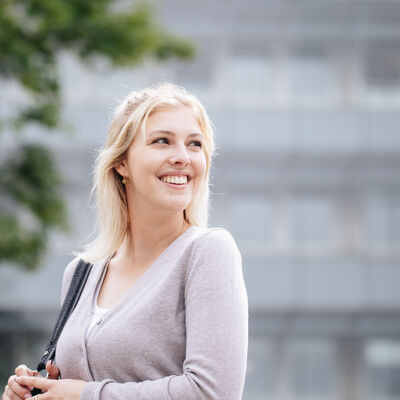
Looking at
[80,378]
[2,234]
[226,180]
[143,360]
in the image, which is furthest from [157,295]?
[226,180]

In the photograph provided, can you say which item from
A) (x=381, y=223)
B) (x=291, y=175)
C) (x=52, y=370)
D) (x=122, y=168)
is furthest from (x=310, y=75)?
(x=52, y=370)

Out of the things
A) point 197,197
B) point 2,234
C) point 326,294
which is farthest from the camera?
point 326,294

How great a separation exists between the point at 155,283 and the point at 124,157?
364 mm

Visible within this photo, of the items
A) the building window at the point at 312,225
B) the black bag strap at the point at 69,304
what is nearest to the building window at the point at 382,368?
the building window at the point at 312,225

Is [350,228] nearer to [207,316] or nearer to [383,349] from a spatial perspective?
[383,349]

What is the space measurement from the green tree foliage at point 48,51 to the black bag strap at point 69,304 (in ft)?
16.7

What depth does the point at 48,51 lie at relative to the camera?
7684 mm

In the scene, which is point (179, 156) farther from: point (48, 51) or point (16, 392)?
point (48, 51)

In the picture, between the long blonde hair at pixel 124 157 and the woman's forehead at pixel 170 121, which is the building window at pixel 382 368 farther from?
the woman's forehead at pixel 170 121

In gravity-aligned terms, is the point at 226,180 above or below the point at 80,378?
above

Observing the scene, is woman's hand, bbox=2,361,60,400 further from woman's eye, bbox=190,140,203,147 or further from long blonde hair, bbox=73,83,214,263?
woman's eye, bbox=190,140,203,147

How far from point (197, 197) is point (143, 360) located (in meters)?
0.47

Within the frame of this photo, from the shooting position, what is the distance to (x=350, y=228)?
14562 mm

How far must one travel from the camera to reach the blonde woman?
183cm
